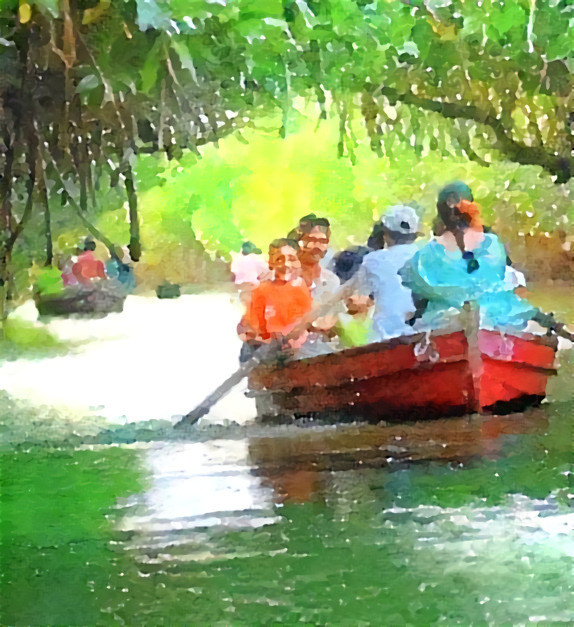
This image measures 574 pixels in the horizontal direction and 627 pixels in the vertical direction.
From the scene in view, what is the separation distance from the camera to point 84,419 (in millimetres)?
1186

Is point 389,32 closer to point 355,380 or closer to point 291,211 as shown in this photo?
point 291,211

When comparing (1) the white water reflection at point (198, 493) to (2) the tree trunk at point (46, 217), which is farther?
(2) the tree trunk at point (46, 217)

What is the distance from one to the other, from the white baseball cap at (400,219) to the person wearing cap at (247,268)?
242mm

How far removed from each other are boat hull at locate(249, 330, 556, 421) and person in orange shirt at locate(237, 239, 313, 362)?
0.06m

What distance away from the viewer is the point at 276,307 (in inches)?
47.1

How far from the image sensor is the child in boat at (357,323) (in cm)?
119

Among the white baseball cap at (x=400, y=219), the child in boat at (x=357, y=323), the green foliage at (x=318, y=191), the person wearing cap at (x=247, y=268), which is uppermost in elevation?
the green foliage at (x=318, y=191)

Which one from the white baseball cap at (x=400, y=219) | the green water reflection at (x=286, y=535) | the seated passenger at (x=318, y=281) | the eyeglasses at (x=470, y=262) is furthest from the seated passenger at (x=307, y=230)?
the green water reflection at (x=286, y=535)

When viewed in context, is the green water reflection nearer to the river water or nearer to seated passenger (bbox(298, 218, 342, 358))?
the river water

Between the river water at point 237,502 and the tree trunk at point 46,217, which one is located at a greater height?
the tree trunk at point 46,217

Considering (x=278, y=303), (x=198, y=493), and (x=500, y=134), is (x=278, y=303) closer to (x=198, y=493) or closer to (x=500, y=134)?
(x=198, y=493)

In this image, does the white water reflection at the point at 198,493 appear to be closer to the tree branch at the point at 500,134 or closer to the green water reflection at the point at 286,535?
the green water reflection at the point at 286,535

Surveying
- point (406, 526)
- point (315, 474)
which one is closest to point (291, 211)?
point (315, 474)

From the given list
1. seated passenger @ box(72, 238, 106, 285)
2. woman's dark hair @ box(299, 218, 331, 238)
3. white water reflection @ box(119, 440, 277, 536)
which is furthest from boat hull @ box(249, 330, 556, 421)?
seated passenger @ box(72, 238, 106, 285)
